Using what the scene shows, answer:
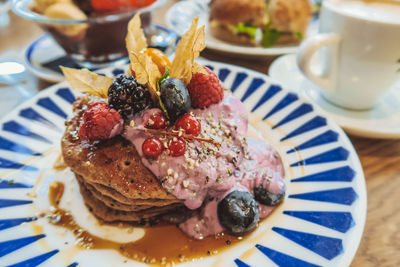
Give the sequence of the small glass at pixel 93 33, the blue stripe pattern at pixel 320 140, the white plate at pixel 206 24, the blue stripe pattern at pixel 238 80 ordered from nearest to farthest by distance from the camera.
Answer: the blue stripe pattern at pixel 320 140, the blue stripe pattern at pixel 238 80, the small glass at pixel 93 33, the white plate at pixel 206 24

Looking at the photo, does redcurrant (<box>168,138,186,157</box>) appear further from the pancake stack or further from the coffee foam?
the coffee foam

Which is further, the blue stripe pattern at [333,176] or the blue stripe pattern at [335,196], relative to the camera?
the blue stripe pattern at [333,176]

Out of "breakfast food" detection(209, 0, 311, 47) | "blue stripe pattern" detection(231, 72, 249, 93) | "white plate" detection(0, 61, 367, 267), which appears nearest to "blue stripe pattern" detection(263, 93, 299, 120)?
"white plate" detection(0, 61, 367, 267)

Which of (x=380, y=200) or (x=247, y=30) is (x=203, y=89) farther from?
(x=247, y=30)

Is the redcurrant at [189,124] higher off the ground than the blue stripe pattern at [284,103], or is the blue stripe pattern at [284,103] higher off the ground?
the redcurrant at [189,124]

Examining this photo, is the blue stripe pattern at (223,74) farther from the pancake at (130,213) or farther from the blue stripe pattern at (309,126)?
the pancake at (130,213)

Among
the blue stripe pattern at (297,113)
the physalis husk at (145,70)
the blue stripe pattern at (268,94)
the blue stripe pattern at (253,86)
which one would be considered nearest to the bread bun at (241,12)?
the blue stripe pattern at (253,86)

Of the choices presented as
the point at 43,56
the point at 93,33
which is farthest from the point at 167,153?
the point at 43,56

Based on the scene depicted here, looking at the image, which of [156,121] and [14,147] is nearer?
[156,121]
